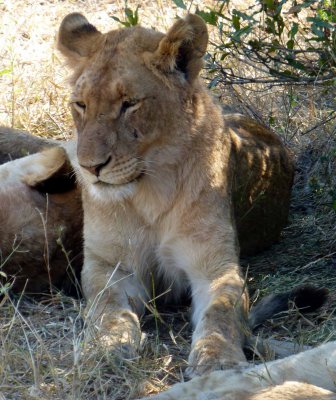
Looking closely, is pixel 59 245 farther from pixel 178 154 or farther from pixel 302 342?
pixel 302 342

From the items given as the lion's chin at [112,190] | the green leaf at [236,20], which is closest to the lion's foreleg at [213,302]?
the lion's chin at [112,190]

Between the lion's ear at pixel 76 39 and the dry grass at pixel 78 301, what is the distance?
110 mm

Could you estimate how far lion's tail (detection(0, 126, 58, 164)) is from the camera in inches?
174

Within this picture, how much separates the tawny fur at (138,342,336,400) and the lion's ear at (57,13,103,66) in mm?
1323

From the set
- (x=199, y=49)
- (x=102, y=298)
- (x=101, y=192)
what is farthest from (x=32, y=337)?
(x=199, y=49)

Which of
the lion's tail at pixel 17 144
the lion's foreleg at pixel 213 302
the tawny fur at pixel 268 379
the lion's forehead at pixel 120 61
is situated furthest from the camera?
the lion's tail at pixel 17 144

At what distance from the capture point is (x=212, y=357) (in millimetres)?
2967

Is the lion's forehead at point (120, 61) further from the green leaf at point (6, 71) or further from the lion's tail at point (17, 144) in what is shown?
the green leaf at point (6, 71)

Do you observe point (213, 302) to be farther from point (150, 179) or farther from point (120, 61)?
point (120, 61)

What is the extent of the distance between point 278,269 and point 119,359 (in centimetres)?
127

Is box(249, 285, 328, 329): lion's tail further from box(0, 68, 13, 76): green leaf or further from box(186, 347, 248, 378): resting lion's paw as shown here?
box(0, 68, 13, 76): green leaf

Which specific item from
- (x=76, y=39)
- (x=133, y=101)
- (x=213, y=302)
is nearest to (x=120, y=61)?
(x=133, y=101)

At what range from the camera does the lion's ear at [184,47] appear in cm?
Result: 334

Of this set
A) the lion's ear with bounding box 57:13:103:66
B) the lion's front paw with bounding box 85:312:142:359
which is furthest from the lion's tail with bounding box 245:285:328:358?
the lion's ear with bounding box 57:13:103:66
